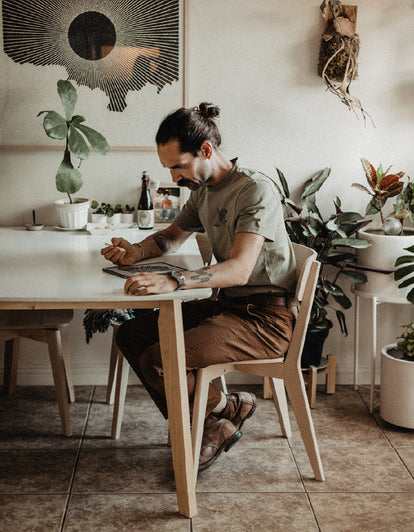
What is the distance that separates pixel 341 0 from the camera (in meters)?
3.15

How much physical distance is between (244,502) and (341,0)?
2.30 m

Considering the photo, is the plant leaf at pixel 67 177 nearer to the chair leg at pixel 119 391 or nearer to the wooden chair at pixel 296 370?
the chair leg at pixel 119 391

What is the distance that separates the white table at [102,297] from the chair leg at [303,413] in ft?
1.43

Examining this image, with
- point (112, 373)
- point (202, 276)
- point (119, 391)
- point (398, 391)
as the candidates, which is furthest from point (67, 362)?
point (398, 391)

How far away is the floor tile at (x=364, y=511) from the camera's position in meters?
2.18

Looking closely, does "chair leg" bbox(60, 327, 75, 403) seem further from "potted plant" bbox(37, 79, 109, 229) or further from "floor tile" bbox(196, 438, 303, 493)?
"floor tile" bbox(196, 438, 303, 493)

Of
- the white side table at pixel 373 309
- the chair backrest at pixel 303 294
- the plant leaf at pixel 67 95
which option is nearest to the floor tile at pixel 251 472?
the chair backrest at pixel 303 294

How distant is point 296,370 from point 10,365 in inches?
61.2

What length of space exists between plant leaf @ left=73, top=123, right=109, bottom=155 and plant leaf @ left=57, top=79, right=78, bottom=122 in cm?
7

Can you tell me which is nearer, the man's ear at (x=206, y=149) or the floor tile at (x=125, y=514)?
the floor tile at (x=125, y=514)

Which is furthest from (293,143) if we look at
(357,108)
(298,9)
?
(298,9)

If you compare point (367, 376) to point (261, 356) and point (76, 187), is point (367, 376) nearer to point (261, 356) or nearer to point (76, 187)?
point (261, 356)

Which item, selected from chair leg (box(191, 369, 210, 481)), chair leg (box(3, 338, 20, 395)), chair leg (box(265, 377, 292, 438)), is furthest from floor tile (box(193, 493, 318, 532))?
chair leg (box(3, 338, 20, 395))

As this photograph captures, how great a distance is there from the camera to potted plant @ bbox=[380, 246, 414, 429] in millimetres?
2855
